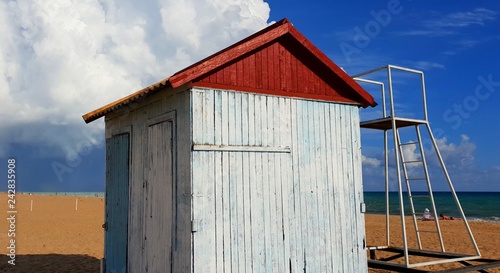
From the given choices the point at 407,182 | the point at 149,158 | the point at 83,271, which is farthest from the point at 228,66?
the point at 83,271

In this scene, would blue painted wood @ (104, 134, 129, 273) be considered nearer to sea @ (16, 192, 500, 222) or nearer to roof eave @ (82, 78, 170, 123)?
roof eave @ (82, 78, 170, 123)

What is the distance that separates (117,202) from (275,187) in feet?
13.5

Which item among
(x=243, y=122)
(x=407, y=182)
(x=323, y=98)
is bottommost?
(x=407, y=182)

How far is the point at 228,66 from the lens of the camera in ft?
24.9

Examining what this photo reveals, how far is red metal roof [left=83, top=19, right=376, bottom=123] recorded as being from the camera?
732 cm

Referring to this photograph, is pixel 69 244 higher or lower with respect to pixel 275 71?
lower

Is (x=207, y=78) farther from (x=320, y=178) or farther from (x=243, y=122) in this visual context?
(x=320, y=178)

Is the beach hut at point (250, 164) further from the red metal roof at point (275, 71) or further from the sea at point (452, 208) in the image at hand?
the sea at point (452, 208)

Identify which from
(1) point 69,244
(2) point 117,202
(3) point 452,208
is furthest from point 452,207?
(2) point 117,202

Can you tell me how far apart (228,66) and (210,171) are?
5.90ft

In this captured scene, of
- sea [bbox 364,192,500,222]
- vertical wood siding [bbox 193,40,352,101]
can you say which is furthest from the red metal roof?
sea [bbox 364,192,500,222]

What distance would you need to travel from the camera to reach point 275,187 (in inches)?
305

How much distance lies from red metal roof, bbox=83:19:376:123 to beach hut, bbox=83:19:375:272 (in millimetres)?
20

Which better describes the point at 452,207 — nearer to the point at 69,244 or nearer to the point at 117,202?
the point at 69,244
